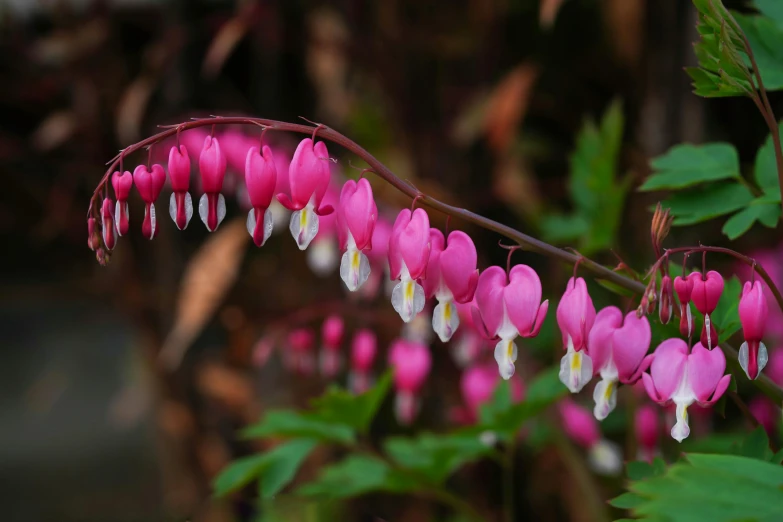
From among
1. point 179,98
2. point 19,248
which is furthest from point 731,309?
point 19,248

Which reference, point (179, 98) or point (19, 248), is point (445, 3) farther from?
point (19, 248)

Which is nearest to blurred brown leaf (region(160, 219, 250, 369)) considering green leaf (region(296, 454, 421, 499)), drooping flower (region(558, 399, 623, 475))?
Answer: green leaf (region(296, 454, 421, 499))

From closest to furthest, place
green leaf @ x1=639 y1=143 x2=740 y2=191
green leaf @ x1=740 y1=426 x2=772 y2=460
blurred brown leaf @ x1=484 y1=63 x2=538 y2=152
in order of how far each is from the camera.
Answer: green leaf @ x1=740 y1=426 x2=772 y2=460 → green leaf @ x1=639 y1=143 x2=740 y2=191 → blurred brown leaf @ x1=484 y1=63 x2=538 y2=152

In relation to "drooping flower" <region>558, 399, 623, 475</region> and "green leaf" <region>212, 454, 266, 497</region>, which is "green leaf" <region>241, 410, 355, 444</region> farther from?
"drooping flower" <region>558, 399, 623, 475</region>

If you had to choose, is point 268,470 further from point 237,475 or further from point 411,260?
point 411,260

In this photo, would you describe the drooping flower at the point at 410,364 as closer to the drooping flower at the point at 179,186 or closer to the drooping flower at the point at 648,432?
the drooping flower at the point at 648,432

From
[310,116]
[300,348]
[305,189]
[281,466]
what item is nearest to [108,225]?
[305,189]

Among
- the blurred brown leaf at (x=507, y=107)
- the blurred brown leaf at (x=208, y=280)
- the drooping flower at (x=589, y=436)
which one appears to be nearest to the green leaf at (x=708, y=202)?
the drooping flower at (x=589, y=436)
